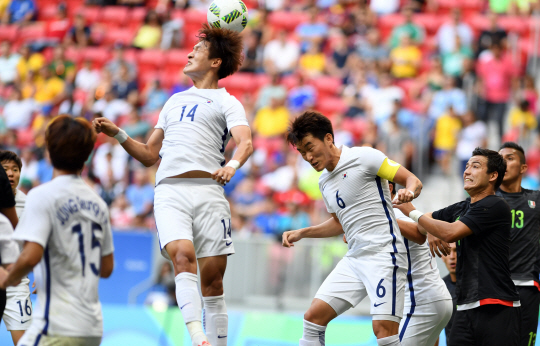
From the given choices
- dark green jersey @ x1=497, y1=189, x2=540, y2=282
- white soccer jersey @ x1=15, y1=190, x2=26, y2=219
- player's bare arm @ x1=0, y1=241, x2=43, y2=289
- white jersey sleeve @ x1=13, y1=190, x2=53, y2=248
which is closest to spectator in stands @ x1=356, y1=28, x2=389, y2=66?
dark green jersey @ x1=497, y1=189, x2=540, y2=282

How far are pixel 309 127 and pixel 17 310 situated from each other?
3.19 meters

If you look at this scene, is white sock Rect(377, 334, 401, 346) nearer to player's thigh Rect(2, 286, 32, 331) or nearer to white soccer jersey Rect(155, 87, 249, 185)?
white soccer jersey Rect(155, 87, 249, 185)

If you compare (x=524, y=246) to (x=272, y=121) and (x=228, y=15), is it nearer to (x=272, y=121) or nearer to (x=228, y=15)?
(x=228, y=15)

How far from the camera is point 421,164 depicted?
1291 centimetres

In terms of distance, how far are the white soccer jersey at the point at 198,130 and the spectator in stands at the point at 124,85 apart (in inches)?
440

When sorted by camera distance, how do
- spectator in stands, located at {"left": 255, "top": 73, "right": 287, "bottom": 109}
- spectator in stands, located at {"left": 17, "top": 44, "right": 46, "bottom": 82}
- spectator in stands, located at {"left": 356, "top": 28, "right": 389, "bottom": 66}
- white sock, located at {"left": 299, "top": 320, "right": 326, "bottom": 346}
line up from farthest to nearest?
spectator in stands, located at {"left": 17, "top": 44, "right": 46, "bottom": 82} → spectator in stands, located at {"left": 356, "top": 28, "right": 389, "bottom": 66} → spectator in stands, located at {"left": 255, "top": 73, "right": 287, "bottom": 109} → white sock, located at {"left": 299, "top": 320, "right": 326, "bottom": 346}

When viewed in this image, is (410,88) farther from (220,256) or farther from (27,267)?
(27,267)

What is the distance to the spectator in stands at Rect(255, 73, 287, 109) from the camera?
1531cm

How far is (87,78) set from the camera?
58.3 feet

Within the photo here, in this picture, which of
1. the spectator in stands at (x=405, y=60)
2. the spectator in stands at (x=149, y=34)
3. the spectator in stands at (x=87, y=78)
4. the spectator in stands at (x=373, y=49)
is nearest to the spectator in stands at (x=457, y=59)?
the spectator in stands at (x=405, y=60)

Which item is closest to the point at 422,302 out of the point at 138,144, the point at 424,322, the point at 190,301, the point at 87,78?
the point at 424,322

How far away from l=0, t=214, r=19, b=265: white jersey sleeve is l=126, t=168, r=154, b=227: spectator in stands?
8737 millimetres

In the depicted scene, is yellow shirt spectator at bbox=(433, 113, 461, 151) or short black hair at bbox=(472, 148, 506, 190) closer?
short black hair at bbox=(472, 148, 506, 190)

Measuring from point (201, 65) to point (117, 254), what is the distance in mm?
6868
